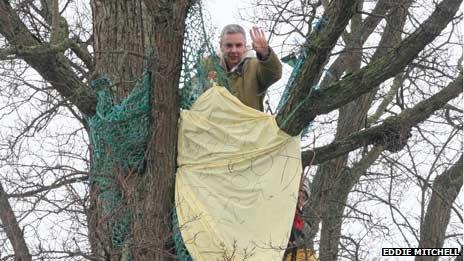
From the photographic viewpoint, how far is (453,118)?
9.72m

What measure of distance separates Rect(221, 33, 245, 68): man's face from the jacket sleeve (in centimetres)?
25

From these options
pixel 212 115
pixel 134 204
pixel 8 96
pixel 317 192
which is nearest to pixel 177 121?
pixel 212 115

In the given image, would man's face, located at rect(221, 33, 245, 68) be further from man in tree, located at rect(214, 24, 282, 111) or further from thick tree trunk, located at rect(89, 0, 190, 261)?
thick tree trunk, located at rect(89, 0, 190, 261)

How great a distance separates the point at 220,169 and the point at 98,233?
2.98 ft

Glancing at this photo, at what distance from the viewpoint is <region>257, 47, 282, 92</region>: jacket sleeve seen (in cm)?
641

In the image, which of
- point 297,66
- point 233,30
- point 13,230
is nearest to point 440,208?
point 297,66

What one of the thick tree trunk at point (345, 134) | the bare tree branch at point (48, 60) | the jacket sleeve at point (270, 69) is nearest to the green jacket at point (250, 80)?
the jacket sleeve at point (270, 69)

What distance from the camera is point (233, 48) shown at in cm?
673

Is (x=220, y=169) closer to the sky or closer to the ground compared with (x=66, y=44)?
closer to the ground

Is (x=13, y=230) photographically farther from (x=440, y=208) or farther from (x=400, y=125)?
(x=440, y=208)

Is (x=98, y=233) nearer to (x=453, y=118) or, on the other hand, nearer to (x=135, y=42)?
(x=135, y=42)

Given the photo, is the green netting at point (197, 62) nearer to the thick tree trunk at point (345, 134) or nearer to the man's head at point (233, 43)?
the man's head at point (233, 43)

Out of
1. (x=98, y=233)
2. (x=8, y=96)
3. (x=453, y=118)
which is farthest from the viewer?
(x=453, y=118)

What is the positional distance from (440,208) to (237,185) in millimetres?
3536
